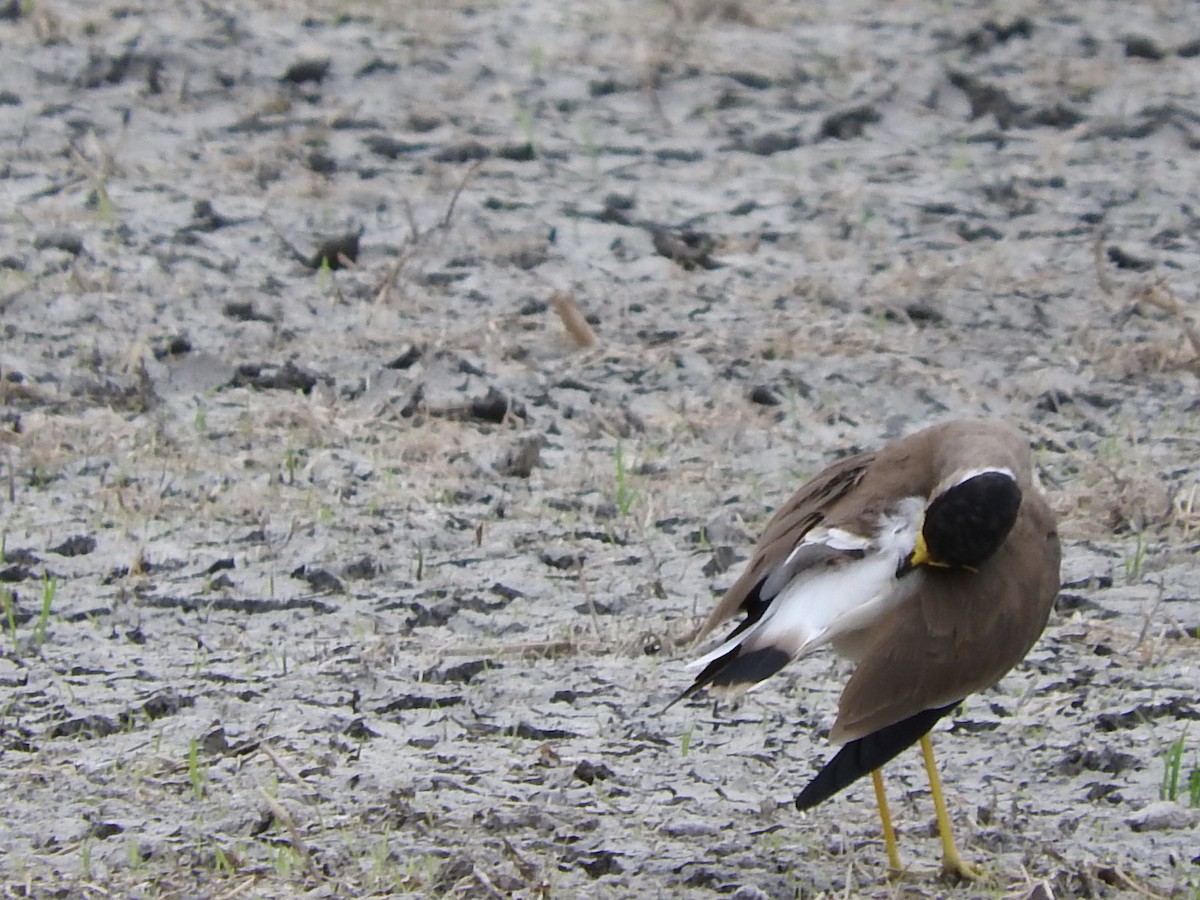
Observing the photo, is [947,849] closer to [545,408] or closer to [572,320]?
[545,408]

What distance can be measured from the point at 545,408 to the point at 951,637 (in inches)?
129

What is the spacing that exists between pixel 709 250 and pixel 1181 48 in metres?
4.06

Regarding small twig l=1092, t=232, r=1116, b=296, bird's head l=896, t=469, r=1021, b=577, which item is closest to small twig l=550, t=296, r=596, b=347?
small twig l=1092, t=232, r=1116, b=296

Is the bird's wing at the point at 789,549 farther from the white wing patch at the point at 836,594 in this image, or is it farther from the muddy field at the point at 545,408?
the muddy field at the point at 545,408

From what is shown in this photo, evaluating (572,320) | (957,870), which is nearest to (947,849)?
(957,870)

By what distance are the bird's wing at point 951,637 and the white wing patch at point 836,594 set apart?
0.04 m

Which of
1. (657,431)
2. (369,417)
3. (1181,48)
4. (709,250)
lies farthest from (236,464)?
(1181,48)

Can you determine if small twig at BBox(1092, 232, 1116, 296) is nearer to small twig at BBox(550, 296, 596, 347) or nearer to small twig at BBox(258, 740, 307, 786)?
small twig at BBox(550, 296, 596, 347)

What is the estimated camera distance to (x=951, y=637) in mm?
4016

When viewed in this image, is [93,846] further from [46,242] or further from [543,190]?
[543,190]

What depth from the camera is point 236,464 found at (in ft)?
21.5

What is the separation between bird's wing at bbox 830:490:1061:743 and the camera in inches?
153

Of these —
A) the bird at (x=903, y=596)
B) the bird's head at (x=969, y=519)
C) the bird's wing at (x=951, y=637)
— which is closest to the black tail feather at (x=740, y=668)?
the bird at (x=903, y=596)

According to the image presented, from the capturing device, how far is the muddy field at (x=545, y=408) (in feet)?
14.4
